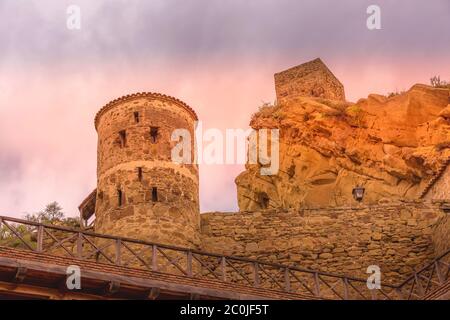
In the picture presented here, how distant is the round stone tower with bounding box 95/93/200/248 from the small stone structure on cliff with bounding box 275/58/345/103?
14115mm

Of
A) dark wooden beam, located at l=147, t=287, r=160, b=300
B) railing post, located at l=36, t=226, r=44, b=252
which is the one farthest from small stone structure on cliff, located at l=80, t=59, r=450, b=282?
railing post, located at l=36, t=226, r=44, b=252

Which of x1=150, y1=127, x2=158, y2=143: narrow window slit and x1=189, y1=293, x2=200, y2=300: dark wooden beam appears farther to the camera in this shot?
x1=150, y1=127, x2=158, y2=143: narrow window slit

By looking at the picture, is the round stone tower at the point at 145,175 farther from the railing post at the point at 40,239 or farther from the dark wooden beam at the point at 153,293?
the railing post at the point at 40,239

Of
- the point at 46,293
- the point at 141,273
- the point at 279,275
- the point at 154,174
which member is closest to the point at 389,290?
the point at 279,275

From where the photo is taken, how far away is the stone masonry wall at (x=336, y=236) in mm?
23031

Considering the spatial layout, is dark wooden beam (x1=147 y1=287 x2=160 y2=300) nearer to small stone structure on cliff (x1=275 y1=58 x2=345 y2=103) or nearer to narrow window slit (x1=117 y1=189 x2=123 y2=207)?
narrow window slit (x1=117 y1=189 x2=123 y2=207)

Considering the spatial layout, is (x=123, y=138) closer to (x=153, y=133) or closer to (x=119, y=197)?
(x=153, y=133)

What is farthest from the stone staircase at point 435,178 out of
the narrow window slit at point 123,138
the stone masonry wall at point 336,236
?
the narrow window slit at point 123,138

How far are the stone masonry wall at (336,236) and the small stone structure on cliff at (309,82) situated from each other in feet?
43.7

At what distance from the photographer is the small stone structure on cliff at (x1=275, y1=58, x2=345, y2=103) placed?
121 feet

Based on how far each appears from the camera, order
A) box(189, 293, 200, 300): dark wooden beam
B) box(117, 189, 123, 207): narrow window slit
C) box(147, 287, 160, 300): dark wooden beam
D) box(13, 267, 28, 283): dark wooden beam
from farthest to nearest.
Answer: box(117, 189, 123, 207): narrow window slit < box(189, 293, 200, 300): dark wooden beam < box(147, 287, 160, 300): dark wooden beam < box(13, 267, 28, 283): dark wooden beam

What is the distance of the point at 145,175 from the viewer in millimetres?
22047

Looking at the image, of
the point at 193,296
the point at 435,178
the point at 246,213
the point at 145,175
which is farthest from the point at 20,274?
the point at 435,178

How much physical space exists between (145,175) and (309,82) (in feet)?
54.9
